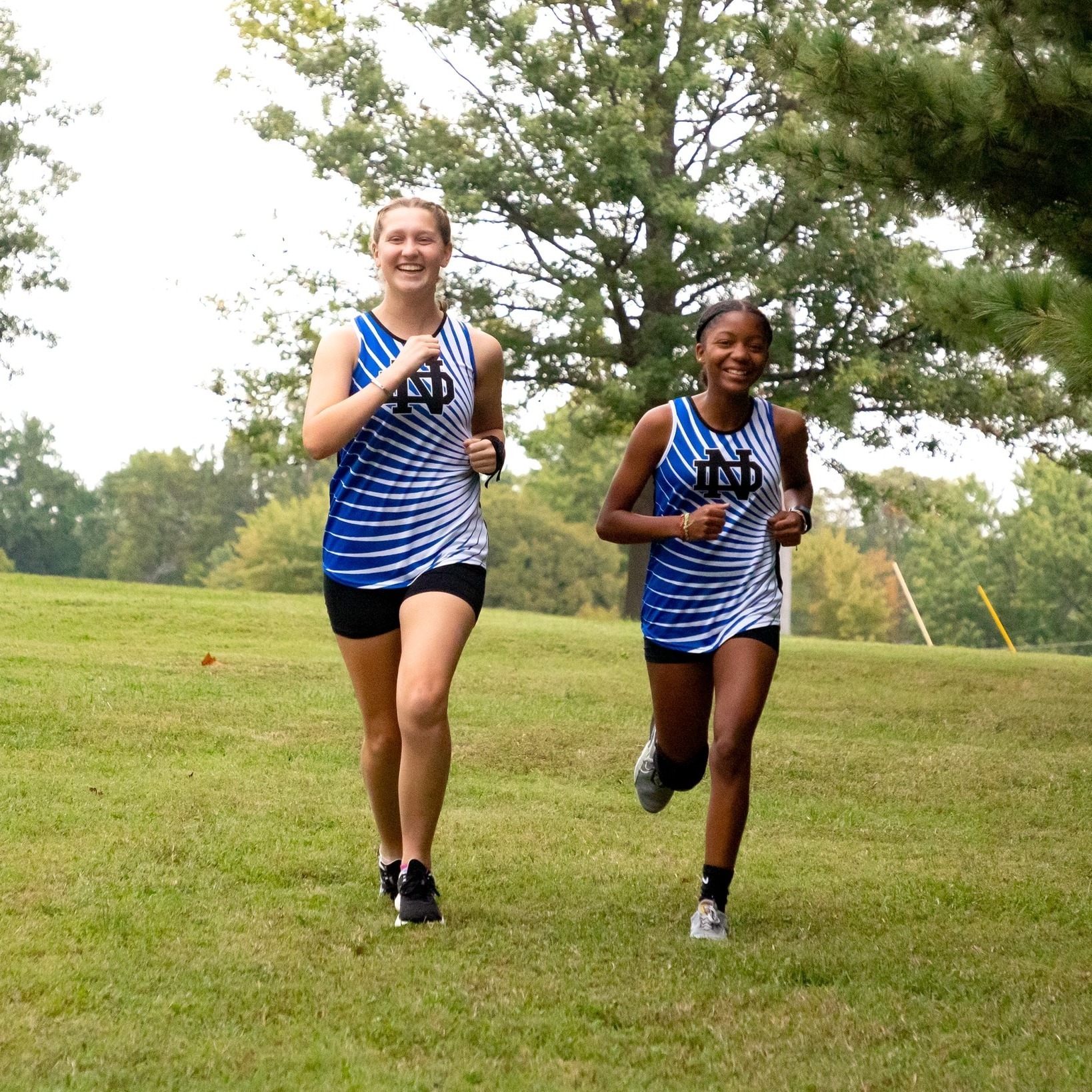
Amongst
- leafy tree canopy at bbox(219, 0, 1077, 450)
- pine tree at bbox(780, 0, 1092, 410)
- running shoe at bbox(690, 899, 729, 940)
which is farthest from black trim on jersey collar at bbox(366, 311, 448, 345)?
leafy tree canopy at bbox(219, 0, 1077, 450)

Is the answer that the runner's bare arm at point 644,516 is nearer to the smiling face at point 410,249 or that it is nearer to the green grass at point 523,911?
the smiling face at point 410,249

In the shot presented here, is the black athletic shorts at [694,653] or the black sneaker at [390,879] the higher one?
the black athletic shorts at [694,653]

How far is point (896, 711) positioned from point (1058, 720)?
4.34ft

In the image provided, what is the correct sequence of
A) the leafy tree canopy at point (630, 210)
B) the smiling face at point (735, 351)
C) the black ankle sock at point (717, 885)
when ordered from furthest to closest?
the leafy tree canopy at point (630, 210) → the smiling face at point (735, 351) → the black ankle sock at point (717, 885)

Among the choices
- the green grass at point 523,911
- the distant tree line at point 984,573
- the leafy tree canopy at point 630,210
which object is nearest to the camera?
the green grass at point 523,911

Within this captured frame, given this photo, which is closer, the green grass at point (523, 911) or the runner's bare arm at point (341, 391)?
the green grass at point (523, 911)

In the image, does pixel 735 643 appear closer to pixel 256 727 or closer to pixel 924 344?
pixel 256 727

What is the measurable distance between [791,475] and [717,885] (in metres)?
1.48

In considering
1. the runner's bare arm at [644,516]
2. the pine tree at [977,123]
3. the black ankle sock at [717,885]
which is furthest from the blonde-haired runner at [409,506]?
the pine tree at [977,123]

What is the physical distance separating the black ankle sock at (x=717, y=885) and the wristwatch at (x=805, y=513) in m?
1.17

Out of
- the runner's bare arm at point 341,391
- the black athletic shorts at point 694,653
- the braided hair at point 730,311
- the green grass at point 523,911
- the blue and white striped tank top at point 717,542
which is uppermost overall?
the braided hair at point 730,311

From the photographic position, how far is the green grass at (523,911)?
13.0 feet

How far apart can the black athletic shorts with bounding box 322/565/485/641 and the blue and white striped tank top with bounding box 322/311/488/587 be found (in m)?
0.03

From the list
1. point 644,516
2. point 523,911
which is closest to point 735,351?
point 644,516
